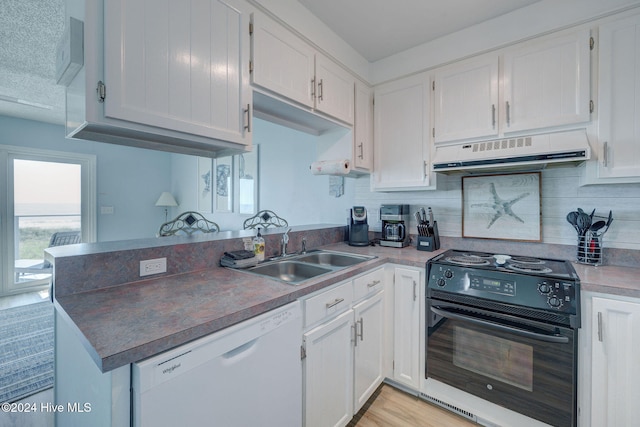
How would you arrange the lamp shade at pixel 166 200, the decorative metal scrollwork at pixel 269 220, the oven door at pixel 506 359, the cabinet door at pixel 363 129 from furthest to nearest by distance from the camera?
the lamp shade at pixel 166 200 → the decorative metal scrollwork at pixel 269 220 → the cabinet door at pixel 363 129 → the oven door at pixel 506 359

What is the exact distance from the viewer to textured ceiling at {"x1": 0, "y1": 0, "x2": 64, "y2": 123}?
1.92 m

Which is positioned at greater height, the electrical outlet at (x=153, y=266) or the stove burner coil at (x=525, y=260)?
the electrical outlet at (x=153, y=266)

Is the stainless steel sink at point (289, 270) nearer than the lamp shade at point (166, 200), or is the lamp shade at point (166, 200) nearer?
the stainless steel sink at point (289, 270)

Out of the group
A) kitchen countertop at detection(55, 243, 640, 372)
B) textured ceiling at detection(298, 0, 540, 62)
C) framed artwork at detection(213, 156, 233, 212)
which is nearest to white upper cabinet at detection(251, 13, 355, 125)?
textured ceiling at detection(298, 0, 540, 62)

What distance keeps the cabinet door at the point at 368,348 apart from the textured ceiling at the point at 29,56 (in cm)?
285

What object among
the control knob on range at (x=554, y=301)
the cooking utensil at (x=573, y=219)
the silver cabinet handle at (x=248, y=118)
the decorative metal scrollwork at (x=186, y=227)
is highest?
the silver cabinet handle at (x=248, y=118)

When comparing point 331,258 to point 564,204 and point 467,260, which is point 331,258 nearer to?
point 467,260

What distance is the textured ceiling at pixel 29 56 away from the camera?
6.31ft

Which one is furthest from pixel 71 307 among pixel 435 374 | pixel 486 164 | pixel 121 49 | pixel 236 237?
pixel 486 164

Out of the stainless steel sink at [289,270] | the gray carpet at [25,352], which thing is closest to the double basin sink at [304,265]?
the stainless steel sink at [289,270]

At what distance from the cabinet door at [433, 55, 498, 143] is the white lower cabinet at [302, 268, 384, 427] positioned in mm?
1199

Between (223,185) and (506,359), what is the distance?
419cm

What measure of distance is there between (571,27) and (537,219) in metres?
1.19

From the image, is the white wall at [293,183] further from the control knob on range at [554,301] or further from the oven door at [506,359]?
the control knob on range at [554,301]
